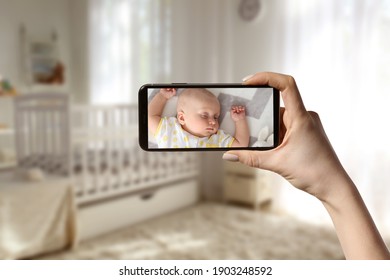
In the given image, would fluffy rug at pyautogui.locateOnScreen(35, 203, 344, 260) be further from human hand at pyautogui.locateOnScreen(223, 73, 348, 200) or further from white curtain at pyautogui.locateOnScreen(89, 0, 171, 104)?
human hand at pyautogui.locateOnScreen(223, 73, 348, 200)

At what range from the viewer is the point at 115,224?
6.15 feet

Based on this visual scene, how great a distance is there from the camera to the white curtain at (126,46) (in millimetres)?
2619

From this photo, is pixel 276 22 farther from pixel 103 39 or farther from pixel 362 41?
pixel 103 39

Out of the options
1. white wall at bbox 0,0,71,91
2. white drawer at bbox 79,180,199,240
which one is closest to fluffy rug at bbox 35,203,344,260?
white drawer at bbox 79,180,199,240

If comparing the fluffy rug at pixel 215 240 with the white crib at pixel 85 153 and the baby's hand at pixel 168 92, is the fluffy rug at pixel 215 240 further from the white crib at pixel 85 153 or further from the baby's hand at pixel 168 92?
the baby's hand at pixel 168 92

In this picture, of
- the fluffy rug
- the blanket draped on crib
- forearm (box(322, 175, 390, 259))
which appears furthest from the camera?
the fluffy rug

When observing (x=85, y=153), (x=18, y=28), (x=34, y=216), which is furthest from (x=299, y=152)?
(x=18, y=28)

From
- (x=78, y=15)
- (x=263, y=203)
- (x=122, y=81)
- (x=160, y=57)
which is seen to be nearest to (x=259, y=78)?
(x=263, y=203)

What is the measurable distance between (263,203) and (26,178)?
4.04ft

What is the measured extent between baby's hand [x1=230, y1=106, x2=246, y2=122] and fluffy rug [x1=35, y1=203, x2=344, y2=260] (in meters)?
1.27

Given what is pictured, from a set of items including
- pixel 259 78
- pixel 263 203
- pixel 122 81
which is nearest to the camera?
pixel 259 78

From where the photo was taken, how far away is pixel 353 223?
0.32 meters

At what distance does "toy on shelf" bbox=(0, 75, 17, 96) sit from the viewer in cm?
263

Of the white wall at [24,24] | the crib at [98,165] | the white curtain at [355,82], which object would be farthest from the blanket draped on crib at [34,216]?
the white wall at [24,24]
